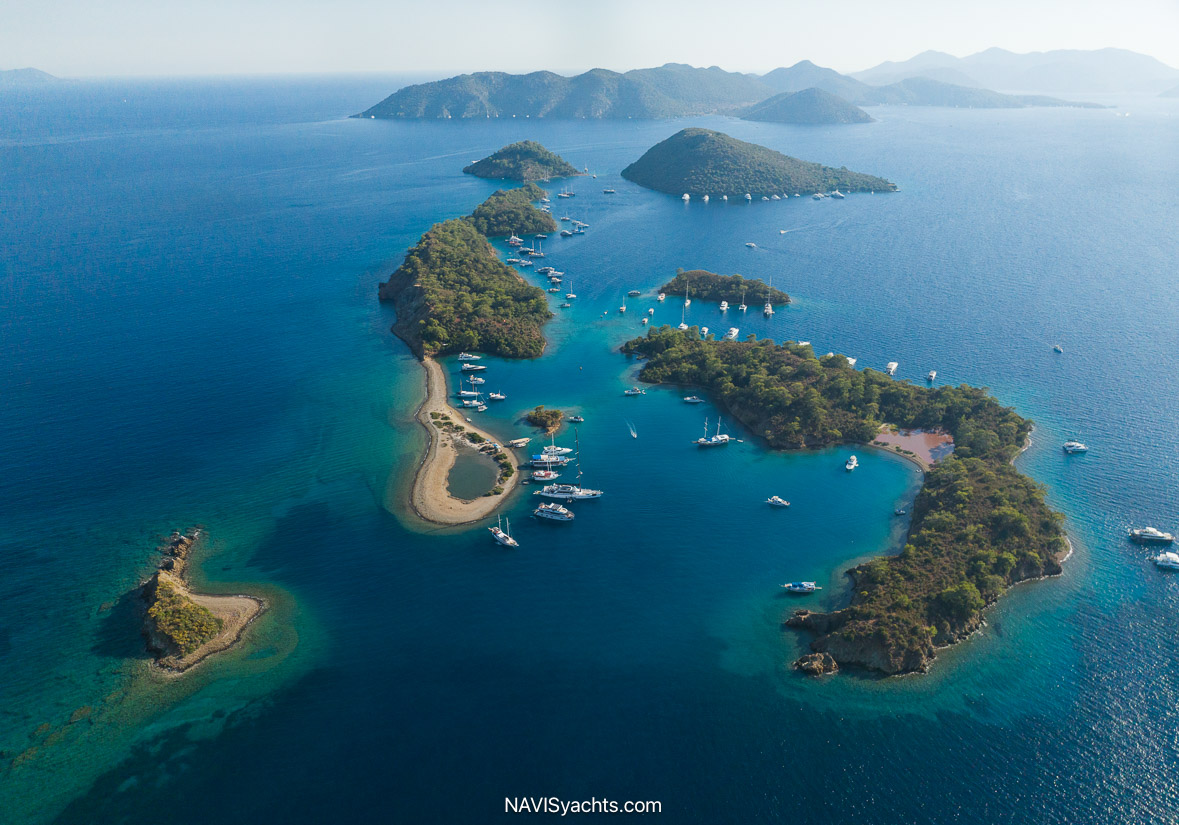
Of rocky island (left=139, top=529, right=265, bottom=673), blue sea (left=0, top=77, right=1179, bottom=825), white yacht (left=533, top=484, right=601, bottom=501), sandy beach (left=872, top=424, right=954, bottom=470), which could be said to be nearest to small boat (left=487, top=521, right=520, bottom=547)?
blue sea (left=0, top=77, right=1179, bottom=825)

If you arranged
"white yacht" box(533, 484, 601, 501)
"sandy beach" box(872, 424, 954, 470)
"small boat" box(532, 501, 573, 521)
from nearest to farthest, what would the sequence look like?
"small boat" box(532, 501, 573, 521)
"white yacht" box(533, 484, 601, 501)
"sandy beach" box(872, 424, 954, 470)

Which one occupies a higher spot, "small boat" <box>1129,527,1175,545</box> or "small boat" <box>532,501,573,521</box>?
"small boat" <box>532,501,573,521</box>

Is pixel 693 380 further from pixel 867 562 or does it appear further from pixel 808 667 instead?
pixel 808 667

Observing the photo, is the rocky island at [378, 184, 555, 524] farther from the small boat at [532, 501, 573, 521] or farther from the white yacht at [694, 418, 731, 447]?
the white yacht at [694, 418, 731, 447]

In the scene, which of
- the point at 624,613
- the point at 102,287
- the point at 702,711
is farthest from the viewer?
the point at 102,287

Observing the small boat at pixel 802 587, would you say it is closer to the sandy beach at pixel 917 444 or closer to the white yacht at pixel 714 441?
the white yacht at pixel 714 441

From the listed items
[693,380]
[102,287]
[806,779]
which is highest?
[102,287]

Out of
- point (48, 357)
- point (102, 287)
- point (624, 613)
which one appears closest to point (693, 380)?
point (624, 613)
